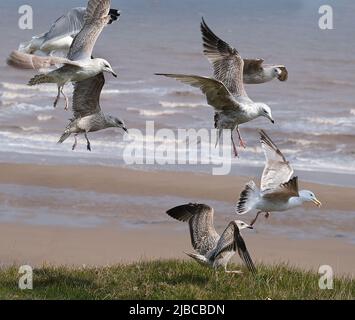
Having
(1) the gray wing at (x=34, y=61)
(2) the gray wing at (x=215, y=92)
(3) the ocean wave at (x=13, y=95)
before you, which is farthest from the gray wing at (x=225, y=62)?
(3) the ocean wave at (x=13, y=95)

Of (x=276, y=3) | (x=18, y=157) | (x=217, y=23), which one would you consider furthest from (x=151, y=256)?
(x=276, y=3)

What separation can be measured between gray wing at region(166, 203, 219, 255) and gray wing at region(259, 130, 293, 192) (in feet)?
1.95

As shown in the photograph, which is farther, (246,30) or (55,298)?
(246,30)

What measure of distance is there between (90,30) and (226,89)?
4.94ft

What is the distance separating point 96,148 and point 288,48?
17.1 m

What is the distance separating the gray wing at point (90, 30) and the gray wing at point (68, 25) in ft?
5.56

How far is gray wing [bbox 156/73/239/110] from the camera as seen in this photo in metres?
8.77

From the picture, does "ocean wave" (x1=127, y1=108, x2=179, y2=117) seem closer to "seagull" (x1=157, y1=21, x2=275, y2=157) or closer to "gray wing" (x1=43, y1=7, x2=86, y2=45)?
"gray wing" (x1=43, y1=7, x2=86, y2=45)

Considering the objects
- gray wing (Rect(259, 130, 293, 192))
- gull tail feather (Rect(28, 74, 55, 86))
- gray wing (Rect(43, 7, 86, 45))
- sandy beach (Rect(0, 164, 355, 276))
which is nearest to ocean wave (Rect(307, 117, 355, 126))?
sandy beach (Rect(0, 164, 355, 276))

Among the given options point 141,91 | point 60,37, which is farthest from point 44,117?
point 60,37
